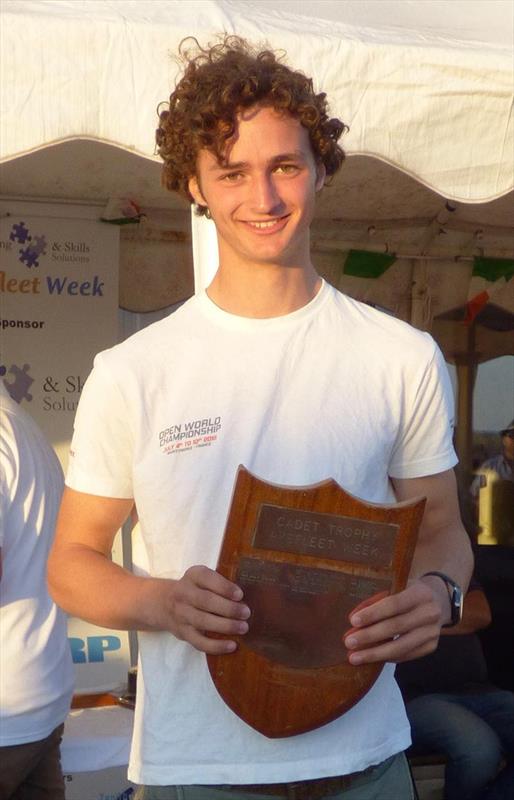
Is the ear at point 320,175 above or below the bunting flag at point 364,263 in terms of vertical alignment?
above

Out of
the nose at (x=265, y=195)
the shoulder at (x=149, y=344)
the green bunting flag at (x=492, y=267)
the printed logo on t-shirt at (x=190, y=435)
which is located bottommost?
the green bunting flag at (x=492, y=267)

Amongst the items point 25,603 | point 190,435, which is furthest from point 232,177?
point 25,603

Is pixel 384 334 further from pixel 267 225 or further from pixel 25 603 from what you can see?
pixel 25 603

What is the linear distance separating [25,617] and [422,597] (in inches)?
63.9

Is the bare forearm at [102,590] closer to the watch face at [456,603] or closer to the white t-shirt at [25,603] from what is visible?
the watch face at [456,603]

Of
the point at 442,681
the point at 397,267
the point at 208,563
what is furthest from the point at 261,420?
the point at 397,267

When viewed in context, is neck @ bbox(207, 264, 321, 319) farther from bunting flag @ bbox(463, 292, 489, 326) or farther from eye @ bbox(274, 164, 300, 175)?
bunting flag @ bbox(463, 292, 489, 326)

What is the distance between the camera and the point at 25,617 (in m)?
2.75

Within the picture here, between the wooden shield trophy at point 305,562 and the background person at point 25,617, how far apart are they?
147cm

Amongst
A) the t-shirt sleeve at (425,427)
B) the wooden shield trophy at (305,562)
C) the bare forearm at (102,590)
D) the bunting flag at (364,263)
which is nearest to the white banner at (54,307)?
the bunting flag at (364,263)

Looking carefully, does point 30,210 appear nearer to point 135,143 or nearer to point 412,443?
point 135,143

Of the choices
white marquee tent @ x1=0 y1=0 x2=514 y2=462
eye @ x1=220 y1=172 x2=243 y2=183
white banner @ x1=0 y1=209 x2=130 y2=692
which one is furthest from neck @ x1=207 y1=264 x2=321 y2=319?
white banner @ x1=0 y1=209 x2=130 y2=692

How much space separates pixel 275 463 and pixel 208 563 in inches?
6.3

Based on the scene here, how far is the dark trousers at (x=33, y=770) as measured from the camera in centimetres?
276
